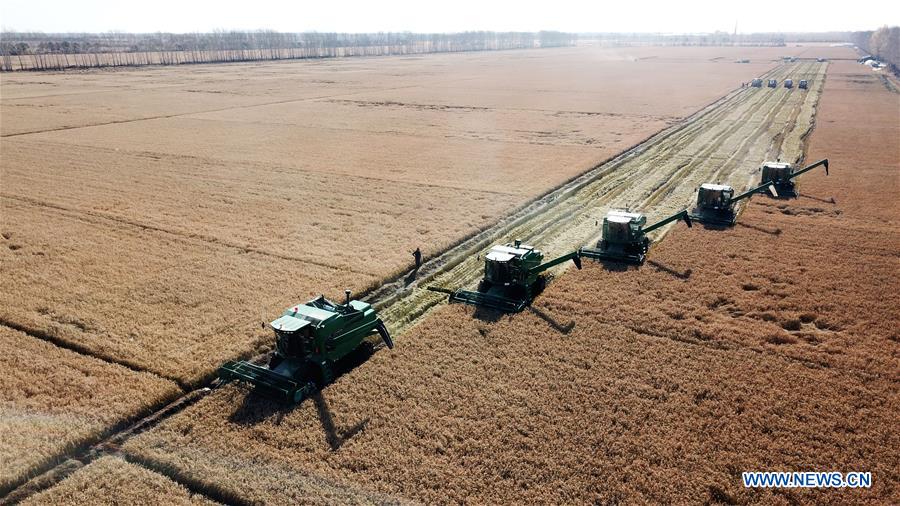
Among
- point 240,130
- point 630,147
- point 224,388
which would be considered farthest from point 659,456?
point 240,130

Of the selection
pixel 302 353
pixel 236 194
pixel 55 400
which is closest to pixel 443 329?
pixel 302 353

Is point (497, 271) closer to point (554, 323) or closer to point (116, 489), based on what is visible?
point (554, 323)

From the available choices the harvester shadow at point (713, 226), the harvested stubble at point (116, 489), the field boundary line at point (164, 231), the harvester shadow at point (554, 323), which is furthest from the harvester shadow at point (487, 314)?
the harvester shadow at point (713, 226)

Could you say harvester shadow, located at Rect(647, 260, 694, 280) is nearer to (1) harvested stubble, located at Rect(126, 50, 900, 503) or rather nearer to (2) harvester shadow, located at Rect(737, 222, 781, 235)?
(1) harvested stubble, located at Rect(126, 50, 900, 503)

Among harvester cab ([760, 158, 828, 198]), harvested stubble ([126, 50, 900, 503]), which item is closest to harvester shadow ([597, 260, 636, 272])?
harvested stubble ([126, 50, 900, 503])

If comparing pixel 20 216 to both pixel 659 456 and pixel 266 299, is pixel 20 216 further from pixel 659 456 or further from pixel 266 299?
pixel 659 456

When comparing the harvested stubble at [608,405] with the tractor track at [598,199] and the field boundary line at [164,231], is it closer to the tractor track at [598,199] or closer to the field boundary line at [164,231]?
the tractor track at [598,199]
